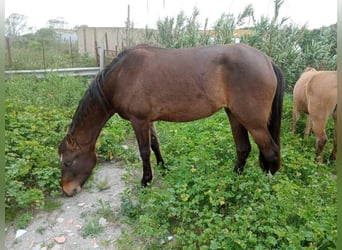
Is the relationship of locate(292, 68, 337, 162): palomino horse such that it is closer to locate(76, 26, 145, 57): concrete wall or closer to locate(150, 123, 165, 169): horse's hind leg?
locate(150, 123, 165, 169): horse's hind leg

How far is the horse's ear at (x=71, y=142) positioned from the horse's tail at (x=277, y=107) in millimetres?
1975

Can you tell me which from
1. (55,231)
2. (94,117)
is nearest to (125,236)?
(55,231)

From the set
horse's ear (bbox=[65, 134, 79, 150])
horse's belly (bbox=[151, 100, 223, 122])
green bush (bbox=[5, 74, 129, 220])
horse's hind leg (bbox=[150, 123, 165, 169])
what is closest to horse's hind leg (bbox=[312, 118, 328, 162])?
horse's belly (bbox=[151, 100, 223, 122])

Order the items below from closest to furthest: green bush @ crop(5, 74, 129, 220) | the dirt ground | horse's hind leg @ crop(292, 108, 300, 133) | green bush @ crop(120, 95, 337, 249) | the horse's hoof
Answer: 1. green bush @ crop(120, 95, 337, 249)
2. the dirt ground
3. green bush @ crop(5, 74, 129, 220)
4. the horse's hoof
5. horse's hind leg @ crop(292, 108, 300, 133)

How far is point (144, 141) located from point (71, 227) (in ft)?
3.41

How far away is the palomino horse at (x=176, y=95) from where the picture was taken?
2766mm

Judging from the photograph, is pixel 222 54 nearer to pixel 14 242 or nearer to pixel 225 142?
pixel 225 142

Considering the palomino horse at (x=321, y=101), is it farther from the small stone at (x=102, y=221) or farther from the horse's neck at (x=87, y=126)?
the small stone at (x=102, y=221)

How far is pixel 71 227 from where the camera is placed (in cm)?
257

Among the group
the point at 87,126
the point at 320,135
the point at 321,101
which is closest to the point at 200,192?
the point at 87,126

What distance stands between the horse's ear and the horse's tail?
1975 mm

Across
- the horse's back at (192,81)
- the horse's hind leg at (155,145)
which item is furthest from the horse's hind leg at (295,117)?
the horse's hind leg at (155,145)

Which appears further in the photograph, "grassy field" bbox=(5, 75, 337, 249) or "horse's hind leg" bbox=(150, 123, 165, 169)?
"horse's hind leg" bbox=(150, 123, 165, 169)

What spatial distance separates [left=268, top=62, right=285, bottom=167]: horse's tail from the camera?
2.86 m
